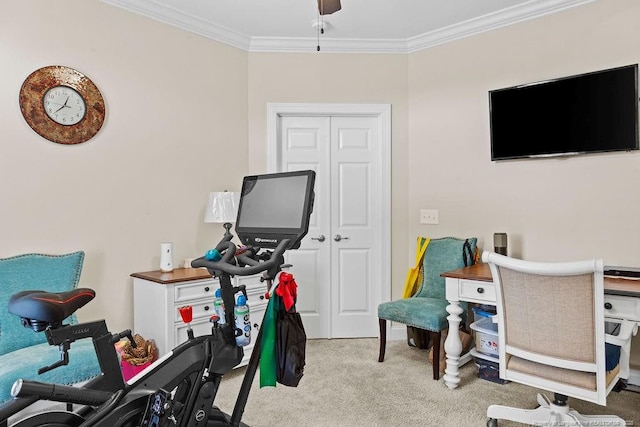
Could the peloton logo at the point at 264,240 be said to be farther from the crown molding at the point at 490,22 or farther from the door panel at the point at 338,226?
the crown molding at the point at 490,22

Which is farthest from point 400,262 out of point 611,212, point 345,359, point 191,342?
point 191,342

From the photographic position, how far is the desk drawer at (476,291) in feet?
8.52

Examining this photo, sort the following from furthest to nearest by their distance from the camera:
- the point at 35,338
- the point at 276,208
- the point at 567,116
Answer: the point at 567,116 → the point at 35,338 → the point at 276,208

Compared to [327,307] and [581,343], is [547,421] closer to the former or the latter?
[581,343]

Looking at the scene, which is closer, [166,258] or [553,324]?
[553,324]

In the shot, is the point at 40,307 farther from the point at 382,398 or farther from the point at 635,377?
the point at 635,377

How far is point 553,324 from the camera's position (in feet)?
6.38

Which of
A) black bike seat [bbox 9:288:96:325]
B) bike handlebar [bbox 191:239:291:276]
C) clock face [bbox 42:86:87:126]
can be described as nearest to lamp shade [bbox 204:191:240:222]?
clock face [bbox 42:86:87:126]

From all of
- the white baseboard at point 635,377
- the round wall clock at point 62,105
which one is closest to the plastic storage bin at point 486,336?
the white baseboard at point 635,377

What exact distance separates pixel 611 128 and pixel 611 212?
0.56 m

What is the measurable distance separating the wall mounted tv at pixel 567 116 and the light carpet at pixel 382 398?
5.39 ft

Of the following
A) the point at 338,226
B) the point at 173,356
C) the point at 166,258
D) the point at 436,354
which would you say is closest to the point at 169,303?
the point at 166,258

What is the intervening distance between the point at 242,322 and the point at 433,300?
6.33 ft

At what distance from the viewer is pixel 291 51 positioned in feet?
12.6
